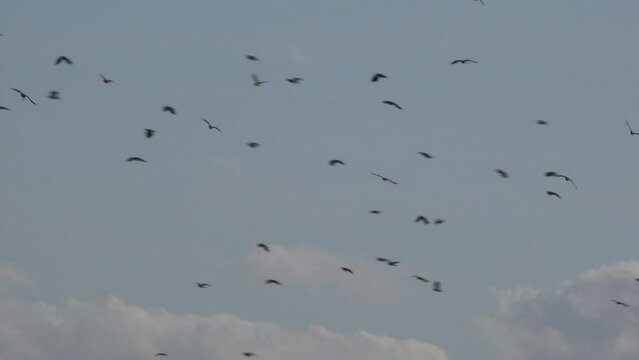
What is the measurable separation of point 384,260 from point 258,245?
43.5 ft

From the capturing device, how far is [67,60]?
182125 mm

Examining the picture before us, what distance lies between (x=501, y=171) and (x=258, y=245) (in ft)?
76.6

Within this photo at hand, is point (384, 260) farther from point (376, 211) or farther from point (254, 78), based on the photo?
point (254, 78)

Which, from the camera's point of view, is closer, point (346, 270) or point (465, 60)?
point (465, 60)

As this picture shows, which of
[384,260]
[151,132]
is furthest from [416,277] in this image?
[151,132]

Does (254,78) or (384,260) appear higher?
(254,78)

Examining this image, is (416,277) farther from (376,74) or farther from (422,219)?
(376,74)

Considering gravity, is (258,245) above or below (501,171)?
below

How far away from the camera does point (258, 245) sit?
187250 mm

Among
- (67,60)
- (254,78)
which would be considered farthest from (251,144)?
(67,60)

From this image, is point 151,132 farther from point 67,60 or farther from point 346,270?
point 346,270

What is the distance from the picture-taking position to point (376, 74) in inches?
6875

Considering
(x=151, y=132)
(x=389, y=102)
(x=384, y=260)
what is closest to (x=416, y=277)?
(x=384, y=260)

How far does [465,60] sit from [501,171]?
11.7 m
